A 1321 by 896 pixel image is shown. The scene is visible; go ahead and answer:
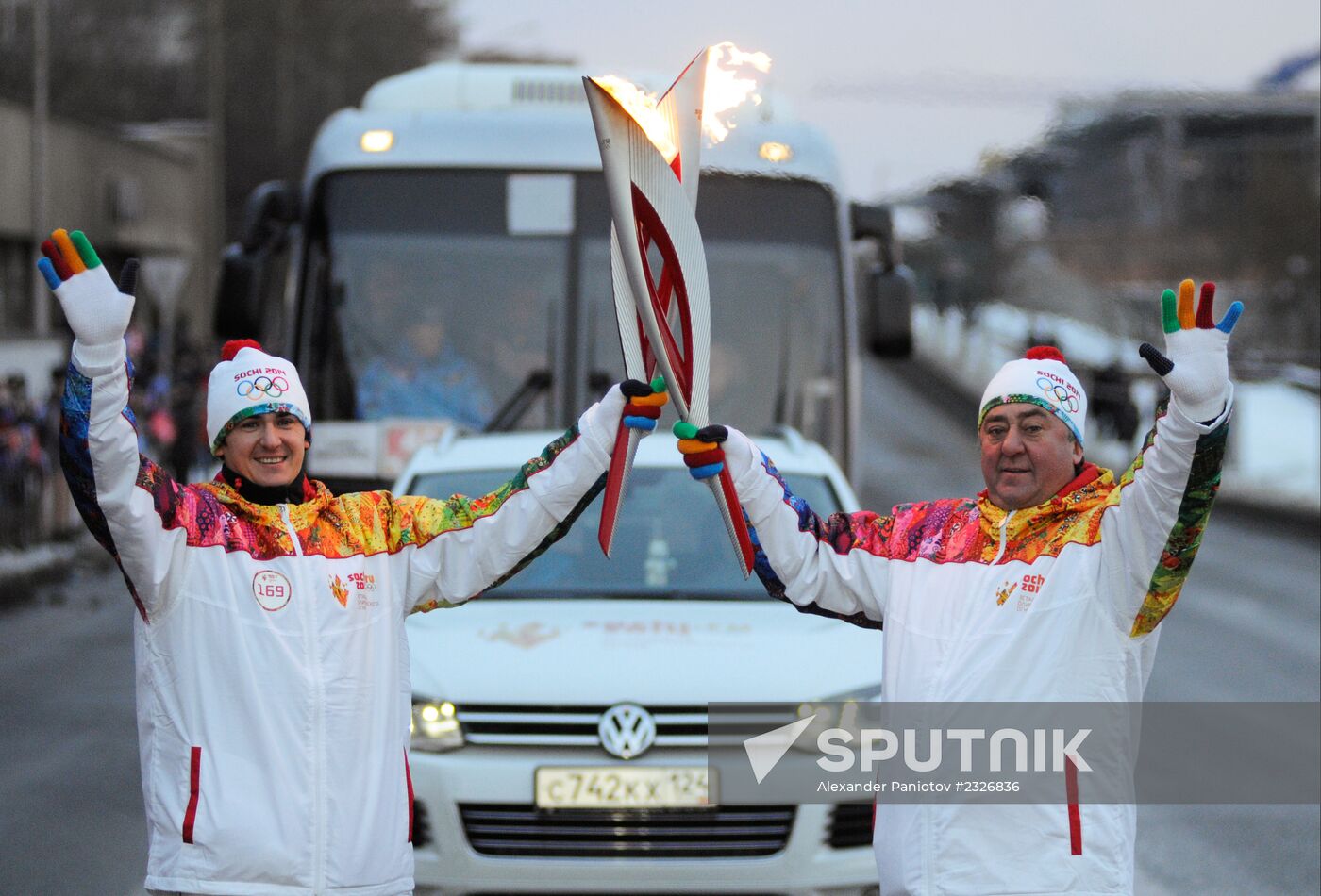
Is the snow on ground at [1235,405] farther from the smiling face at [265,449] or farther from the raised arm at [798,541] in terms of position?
the smiling face at [265,449]

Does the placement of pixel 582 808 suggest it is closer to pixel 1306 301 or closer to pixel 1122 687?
pixel 1122 687

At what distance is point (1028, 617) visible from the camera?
3.23 m

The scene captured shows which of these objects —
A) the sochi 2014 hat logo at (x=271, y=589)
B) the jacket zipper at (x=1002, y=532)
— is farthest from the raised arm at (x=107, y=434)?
the jacket zipper at (x=1002, y=532)

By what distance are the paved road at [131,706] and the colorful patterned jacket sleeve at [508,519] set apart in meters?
2.64

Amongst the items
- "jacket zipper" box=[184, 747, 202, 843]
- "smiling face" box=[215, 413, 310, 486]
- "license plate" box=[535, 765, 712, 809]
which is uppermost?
"smiling face" box=[215, 413, 310, 486]

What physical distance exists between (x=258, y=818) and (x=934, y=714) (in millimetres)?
1234

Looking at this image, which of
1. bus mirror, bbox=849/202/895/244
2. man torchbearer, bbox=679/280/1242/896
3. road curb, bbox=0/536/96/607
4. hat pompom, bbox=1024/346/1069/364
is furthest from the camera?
road curb, bbox=0/536/96/607

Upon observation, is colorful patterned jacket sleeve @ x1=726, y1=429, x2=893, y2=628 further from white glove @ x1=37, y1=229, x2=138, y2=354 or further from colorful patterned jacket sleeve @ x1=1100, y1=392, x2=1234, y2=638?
white glove @ x1=37, y1=229, x2=138, y2=354

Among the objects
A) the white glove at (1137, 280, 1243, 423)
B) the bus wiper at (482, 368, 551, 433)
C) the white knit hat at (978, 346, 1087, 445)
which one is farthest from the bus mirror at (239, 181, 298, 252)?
the white glove at (1137, 280, 1243, 423)

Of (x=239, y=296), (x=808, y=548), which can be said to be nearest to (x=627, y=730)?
(x=808, y=548)

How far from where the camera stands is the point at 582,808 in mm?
4582

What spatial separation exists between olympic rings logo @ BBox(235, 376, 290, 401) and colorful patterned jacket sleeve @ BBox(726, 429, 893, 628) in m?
0.86

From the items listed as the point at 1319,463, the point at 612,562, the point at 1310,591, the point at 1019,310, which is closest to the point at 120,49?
the point at 1019,310

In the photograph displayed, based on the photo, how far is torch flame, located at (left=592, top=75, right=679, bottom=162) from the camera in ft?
10.4
